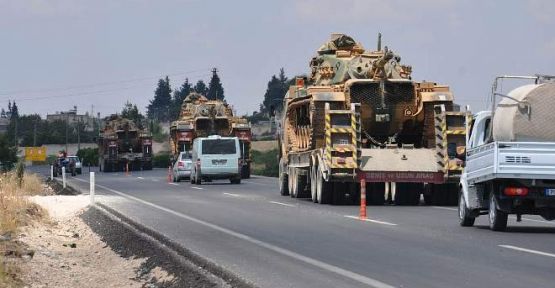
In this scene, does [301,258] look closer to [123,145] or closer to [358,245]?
[358,245]

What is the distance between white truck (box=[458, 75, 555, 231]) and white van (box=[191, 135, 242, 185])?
32.2 m

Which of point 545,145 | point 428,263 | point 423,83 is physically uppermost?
point 423,83

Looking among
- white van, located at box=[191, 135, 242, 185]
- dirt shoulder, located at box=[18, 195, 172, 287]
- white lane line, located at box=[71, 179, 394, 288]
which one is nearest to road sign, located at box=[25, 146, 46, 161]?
white van, located at box=[191, 135, 242, 185]

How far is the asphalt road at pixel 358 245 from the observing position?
13484 millimetres

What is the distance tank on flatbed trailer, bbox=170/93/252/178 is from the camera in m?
64.6

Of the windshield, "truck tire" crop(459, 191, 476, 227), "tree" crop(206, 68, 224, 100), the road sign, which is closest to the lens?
"truck tire" crop(459, 191, 476, 227)

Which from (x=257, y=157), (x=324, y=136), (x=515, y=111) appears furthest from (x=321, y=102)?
(x=257, y=157)

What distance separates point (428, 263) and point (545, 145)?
5.94 metres

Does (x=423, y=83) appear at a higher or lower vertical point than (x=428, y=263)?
higher

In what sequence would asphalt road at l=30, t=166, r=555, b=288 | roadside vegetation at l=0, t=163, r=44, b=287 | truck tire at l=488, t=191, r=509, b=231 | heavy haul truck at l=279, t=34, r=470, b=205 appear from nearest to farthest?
1. asphalt road at l=30, t=166, r=555, b=288
2. roadside vegetation at l=0, t=163, r=44, b=287
3. truck tire at l=488, t=191, r=509, b=231
4. heavy haul truck at l=279, t=34, r=470, b=205

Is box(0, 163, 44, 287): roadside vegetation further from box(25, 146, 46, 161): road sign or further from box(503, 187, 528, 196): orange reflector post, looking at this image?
box(25, 146, 46, 161): road sign

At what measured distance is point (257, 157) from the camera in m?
115

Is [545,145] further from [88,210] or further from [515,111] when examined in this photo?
[88,210]

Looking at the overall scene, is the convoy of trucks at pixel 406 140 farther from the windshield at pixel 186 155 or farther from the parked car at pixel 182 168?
the windshield at pixel 186 155
